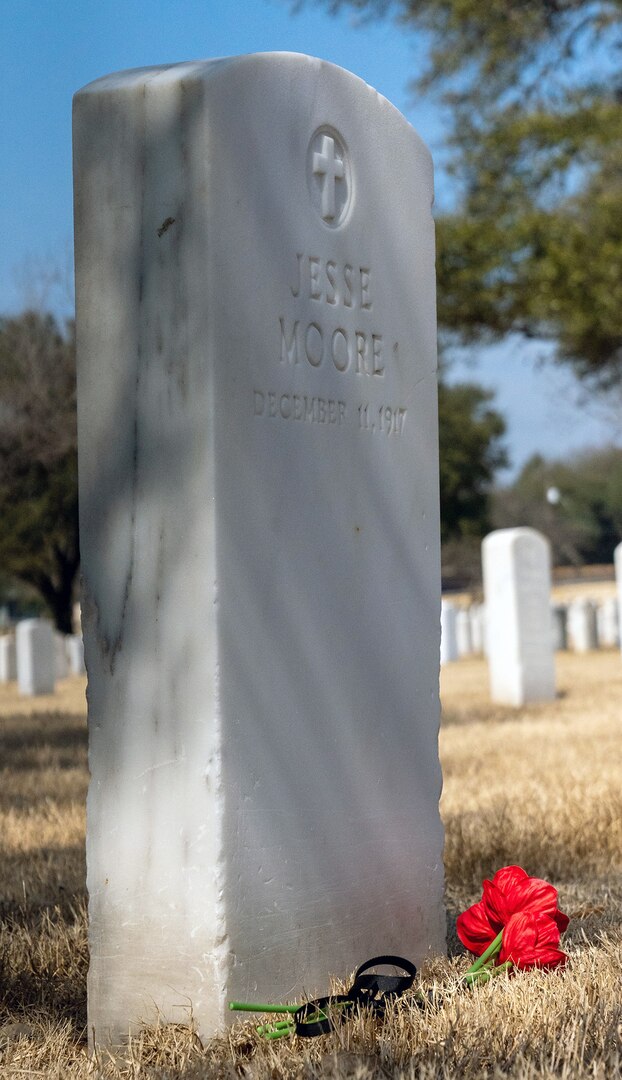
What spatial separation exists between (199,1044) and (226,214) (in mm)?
1675

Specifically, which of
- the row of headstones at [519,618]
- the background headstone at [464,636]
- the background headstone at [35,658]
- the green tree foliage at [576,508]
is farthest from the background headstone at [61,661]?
the green tree foliage at [576,508]

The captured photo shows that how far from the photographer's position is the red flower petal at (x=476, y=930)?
3.04 m

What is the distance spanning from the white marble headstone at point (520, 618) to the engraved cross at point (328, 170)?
807cm

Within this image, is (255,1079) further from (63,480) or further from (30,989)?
(63,480)

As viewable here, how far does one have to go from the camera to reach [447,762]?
270 inches

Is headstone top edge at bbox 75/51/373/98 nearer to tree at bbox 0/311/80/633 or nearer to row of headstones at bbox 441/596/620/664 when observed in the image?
tree at bbox 0/311/80/633

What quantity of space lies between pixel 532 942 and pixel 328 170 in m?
1.86

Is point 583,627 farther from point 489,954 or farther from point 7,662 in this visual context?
point 489,954

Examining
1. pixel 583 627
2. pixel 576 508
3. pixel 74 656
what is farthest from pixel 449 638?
pixel 576 508

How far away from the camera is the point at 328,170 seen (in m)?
2.95

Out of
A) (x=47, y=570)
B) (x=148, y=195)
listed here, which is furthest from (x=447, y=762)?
(x=47, y=570)

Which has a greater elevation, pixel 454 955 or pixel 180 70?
pixel 180 70

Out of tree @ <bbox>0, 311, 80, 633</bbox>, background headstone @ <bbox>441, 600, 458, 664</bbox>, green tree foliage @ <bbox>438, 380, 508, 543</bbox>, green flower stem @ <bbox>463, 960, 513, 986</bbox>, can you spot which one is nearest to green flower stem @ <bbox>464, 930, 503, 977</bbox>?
green flower stem @ <bbox>463, 960, 513, 986</bbox>

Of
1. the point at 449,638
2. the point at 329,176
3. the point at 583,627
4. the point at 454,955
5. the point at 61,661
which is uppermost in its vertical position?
the point at 329,176
